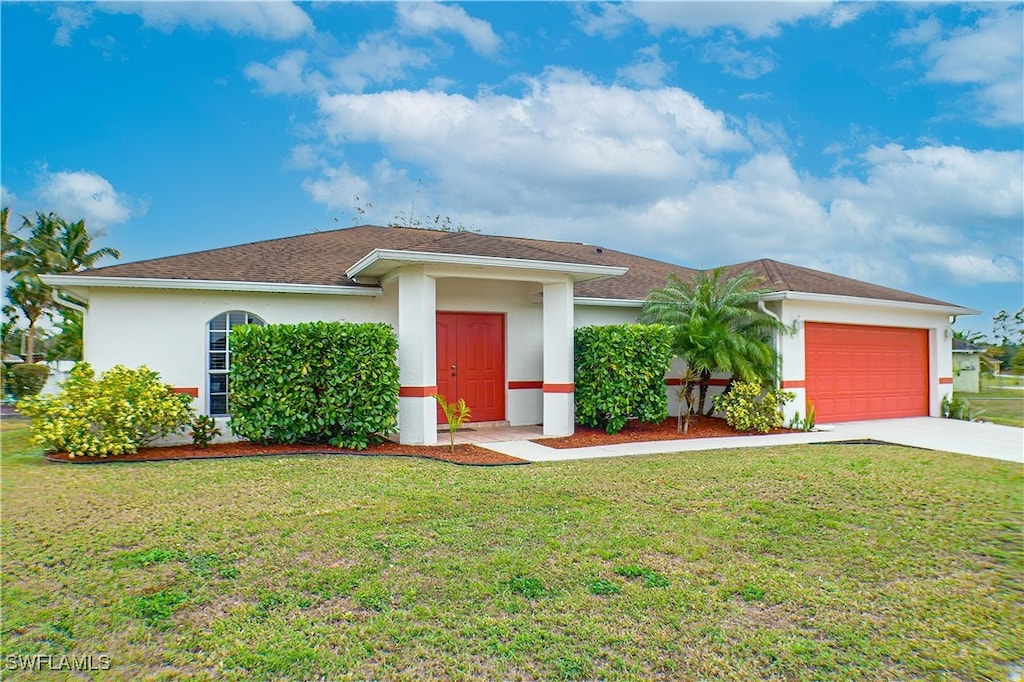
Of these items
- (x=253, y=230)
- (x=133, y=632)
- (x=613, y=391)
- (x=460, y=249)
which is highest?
(x=253, y=230)

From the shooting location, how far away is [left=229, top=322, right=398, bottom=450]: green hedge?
9578 millimetres

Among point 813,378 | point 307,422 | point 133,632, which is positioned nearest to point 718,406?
point 813,378

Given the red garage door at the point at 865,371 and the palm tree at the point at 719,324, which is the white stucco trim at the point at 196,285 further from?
the red garage door at the point at 865,371

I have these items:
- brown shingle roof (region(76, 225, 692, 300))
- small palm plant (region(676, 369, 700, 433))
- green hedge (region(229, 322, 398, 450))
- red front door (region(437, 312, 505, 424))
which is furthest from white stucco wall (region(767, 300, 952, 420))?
green hedge (region(229, 322, 398, 450))

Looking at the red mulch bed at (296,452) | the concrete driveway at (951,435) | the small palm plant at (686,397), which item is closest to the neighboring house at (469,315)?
the red mulch bed at (296,452)

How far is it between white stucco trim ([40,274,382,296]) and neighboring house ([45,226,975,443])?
0.02 meters

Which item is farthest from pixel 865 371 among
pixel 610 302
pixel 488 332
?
pixel 488 332

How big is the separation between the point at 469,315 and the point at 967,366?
2653cm

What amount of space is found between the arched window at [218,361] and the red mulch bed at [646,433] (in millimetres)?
5654

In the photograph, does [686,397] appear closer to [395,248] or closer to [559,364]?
[559,364]

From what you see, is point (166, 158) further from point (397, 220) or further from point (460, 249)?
point (397, 220)

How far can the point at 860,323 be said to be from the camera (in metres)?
14.1

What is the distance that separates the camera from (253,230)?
59.2ft

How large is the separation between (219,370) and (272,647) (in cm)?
851
